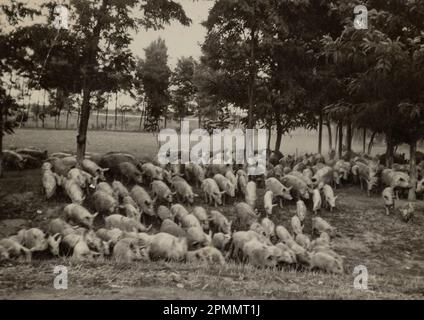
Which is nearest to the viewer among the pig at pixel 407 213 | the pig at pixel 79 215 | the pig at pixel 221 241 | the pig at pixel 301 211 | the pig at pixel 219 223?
the pig at pixel 221 241

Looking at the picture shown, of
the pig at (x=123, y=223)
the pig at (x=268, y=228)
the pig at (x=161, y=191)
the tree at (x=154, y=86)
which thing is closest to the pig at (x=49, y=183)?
the pig at (x=123, y=223)

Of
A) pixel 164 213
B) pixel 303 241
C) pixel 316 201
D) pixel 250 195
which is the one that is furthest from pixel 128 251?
pixel 316 201

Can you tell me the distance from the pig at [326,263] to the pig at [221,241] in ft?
6.50

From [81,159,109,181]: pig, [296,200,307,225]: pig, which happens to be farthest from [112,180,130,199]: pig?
[296,200,307,225]: pig

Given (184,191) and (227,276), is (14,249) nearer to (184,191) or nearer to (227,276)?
(227,276)

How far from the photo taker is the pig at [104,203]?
1329cm

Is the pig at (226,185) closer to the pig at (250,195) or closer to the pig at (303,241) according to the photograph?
the pig at (250,195)

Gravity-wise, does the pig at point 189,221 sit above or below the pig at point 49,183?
below

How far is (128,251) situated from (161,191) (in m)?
4.57

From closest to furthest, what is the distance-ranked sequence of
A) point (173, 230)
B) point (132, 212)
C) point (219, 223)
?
point (173, 230) < point (219, 223) < point (132, 212)

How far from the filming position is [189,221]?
12.4 metres

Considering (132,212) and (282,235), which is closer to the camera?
(282,235)

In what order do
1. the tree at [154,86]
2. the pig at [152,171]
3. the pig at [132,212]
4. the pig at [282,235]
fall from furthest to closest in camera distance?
1. the tree at [154,86]
2. the pig at [152,171]
3. the pig at [132,212]
4. the pig at [282,235]

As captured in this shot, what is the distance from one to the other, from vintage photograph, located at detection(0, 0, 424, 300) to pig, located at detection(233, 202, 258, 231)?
0.04m
